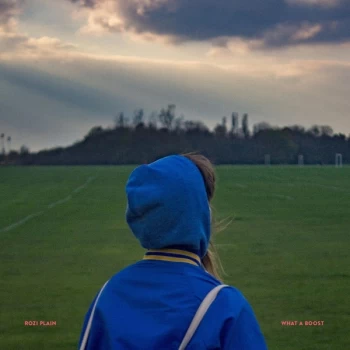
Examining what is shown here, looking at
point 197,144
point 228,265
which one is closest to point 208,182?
point 228,265

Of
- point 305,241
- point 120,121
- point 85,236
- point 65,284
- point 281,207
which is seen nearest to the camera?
point 65,284

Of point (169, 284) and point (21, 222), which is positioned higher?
point (169, 284)

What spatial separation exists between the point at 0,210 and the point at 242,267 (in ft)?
49.7

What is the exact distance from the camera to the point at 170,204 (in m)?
2.17

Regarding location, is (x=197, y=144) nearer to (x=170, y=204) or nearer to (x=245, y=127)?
(x=245, y=127)

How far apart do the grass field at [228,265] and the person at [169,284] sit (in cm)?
528

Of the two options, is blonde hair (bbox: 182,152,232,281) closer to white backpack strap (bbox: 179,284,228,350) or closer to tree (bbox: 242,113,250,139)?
white backpack strap (bbox: 179,284,228,350)

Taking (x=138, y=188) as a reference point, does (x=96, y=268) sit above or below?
below

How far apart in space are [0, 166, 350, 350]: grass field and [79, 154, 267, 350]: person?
5283 mm

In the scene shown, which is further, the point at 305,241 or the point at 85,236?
the point at 85,236

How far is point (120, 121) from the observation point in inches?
5074

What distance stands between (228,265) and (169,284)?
10394 millimetres

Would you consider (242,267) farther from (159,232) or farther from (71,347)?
(159,232)

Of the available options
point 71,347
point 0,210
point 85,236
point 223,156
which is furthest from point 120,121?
point 71,347
